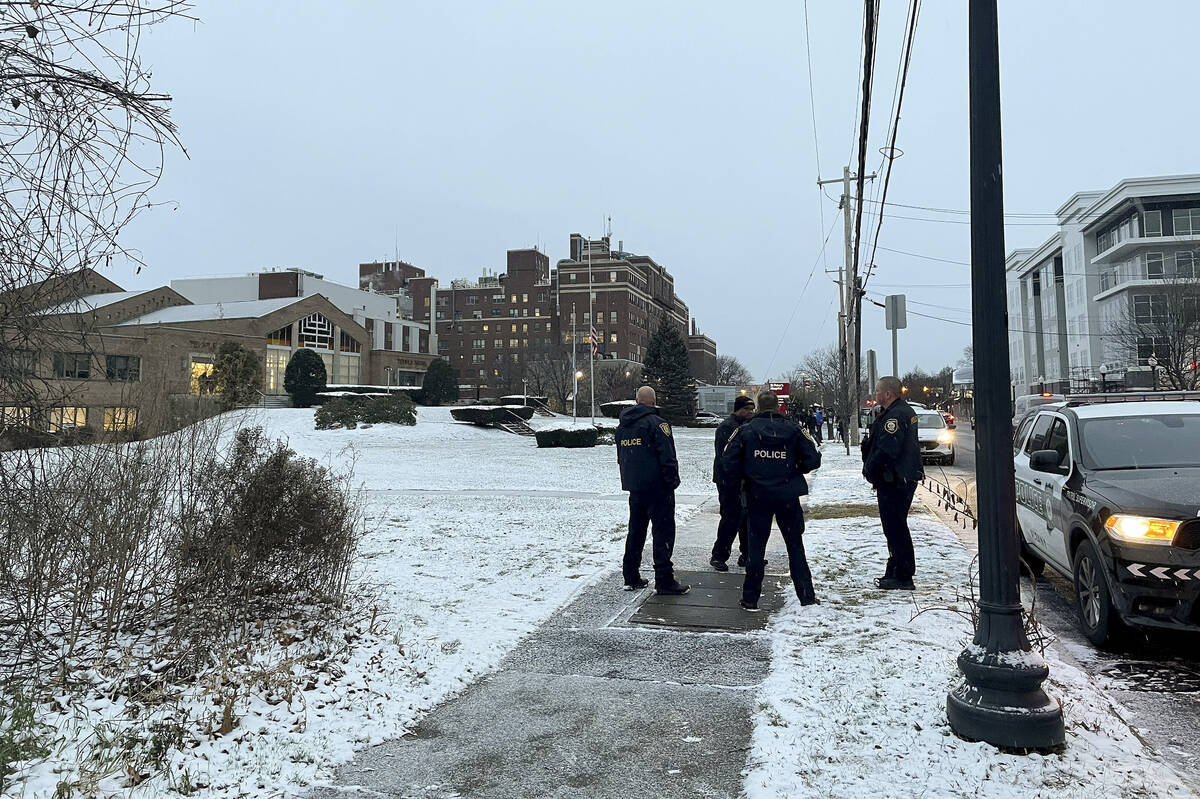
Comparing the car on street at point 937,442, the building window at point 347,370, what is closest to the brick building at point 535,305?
the building window at point 347,370

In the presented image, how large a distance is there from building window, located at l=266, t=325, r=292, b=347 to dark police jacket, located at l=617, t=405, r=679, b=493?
209ft

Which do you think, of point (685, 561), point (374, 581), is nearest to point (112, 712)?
point (374, 581)

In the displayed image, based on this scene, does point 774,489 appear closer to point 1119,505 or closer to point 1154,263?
point 1119,505

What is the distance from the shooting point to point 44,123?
3.33 m

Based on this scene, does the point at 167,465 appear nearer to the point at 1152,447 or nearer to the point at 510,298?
the point at 1152,447

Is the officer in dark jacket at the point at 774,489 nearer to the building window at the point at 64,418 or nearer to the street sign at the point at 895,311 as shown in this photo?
the building window at the point at 64,418

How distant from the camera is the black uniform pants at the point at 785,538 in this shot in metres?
6.57

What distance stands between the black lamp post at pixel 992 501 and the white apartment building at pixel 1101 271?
42762 millimetres

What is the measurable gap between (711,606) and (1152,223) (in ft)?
228

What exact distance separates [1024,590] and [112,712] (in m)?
7.75

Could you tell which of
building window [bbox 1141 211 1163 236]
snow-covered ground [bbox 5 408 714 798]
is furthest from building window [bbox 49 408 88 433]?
building window [bbox 1141 211 1163 236]

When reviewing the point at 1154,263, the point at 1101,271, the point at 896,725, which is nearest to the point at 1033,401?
the point at 896,725

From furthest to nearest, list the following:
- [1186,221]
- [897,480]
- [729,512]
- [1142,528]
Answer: [1186,221]
[729,512]
[897,480]
[1142,528]

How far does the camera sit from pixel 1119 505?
17.3 feet
